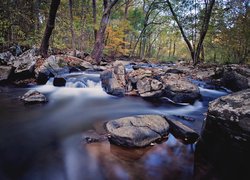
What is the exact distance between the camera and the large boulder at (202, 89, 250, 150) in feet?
8.22

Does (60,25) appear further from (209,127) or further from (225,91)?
(209,127)

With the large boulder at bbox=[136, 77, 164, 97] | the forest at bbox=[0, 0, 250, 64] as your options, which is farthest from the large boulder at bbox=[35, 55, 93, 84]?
the large boulder at bbox=[136, 77, 164, 97]

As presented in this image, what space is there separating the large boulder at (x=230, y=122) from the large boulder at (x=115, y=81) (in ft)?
13.1

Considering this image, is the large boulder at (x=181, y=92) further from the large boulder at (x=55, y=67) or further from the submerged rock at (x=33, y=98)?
the large boulder at (x=55, y=67)

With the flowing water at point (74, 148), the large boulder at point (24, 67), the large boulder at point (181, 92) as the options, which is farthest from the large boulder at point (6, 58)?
the large boulder at point (181, 92)

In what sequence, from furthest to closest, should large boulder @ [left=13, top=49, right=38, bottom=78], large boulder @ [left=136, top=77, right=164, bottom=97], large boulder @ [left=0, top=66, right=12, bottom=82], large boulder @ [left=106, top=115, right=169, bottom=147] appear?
large boulder @ [left=13, top=49, right=38, bottom=78]
large boulder @ [left=0, top=66, right=12, bottom=82]
large boulder @ [left=136, top=77, right=164, bottom=97]
large boulder @ [left=106, top=115, right=169, bottom=147]

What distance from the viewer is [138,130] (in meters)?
3.37

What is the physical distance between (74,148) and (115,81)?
403cm

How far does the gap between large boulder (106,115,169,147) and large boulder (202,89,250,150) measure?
82cm

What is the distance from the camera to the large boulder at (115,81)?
6.79m

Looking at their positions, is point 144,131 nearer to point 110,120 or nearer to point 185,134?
point 185,134

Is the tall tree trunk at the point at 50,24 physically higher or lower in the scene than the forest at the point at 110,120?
higher

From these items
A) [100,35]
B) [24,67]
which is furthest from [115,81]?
[100,35]

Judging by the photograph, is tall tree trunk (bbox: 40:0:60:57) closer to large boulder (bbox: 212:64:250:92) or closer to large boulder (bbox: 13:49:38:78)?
large boulder (bbox: 13:49:38:78)
